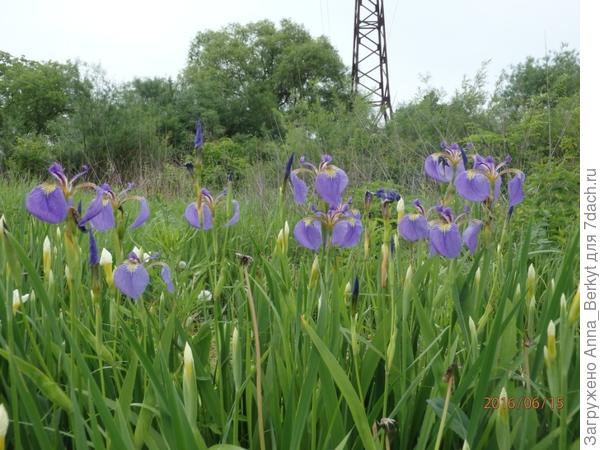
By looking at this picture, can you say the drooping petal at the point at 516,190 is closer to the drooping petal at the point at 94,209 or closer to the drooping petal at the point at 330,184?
the drooping petal at the point at 330,184

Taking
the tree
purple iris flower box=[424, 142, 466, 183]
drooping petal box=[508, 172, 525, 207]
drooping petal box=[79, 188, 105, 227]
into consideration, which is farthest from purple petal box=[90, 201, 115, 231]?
the tree

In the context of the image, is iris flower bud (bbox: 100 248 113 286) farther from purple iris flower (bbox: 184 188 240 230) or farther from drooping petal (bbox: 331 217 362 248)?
drooping petal (bbox: 331 217 362 248)

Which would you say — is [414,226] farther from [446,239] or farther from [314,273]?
[314,273]

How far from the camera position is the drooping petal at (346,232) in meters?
1.24

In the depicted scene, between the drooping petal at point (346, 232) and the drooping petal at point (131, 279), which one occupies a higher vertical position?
the drooping petal at point (346, 232)

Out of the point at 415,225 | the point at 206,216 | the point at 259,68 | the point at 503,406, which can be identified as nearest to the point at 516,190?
the point at 415,225

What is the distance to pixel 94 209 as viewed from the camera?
103 centimetres

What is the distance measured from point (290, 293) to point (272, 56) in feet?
105

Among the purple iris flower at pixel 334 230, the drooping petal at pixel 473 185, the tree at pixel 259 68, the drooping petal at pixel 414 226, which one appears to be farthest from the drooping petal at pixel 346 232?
the tree at pixel 259 68

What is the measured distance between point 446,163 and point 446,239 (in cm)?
33

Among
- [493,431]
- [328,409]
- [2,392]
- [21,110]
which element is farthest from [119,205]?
[21,110]

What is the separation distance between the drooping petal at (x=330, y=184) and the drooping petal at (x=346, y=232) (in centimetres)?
5

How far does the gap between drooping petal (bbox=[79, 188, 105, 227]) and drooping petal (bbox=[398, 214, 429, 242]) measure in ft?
2.35

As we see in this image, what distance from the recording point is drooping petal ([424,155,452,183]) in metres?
1.40
